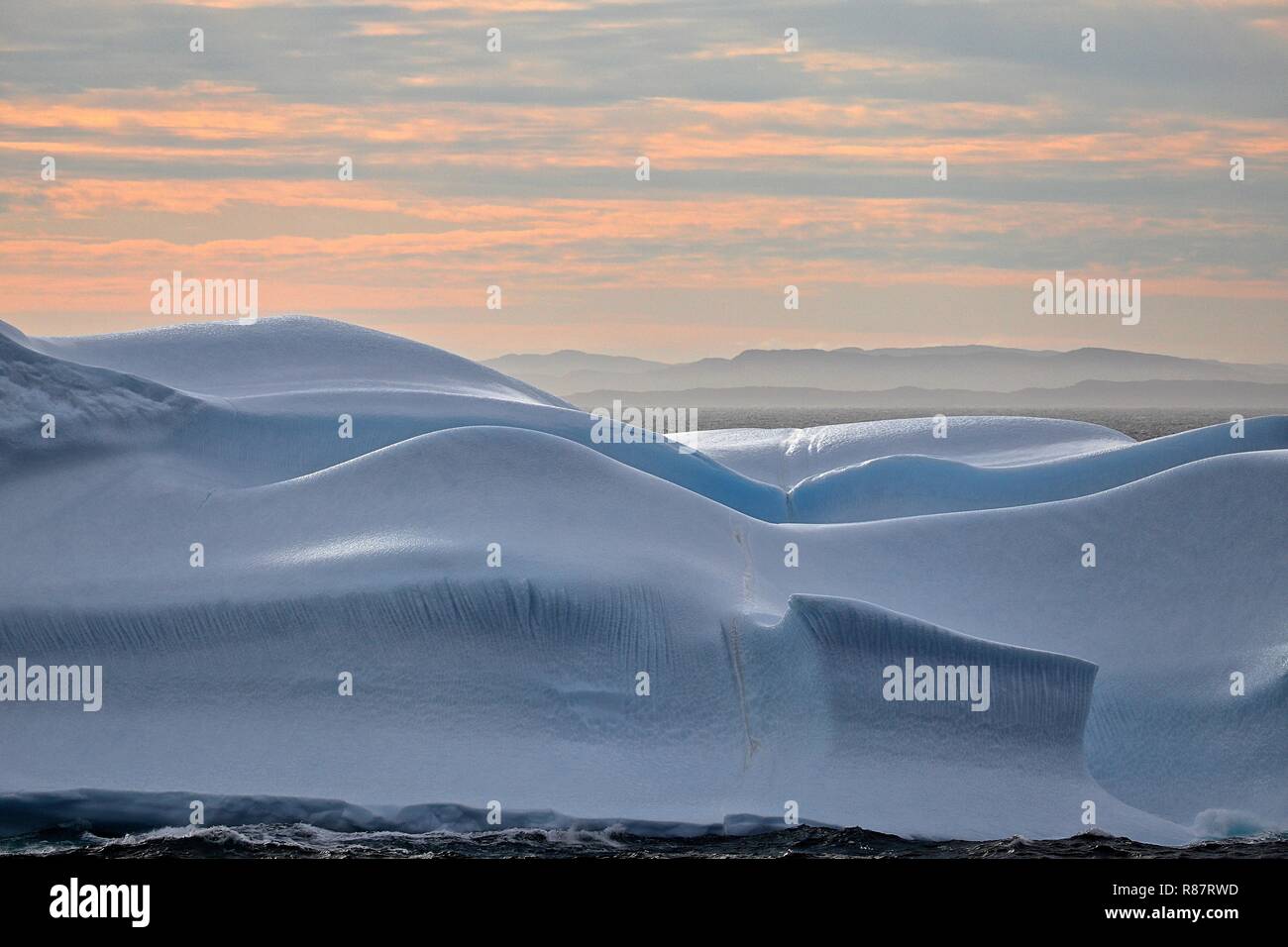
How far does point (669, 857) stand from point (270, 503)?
21.5 ft

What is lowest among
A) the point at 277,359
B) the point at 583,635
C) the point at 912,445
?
the point at 583,635

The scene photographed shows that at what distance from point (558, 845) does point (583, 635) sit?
2456 millimetres

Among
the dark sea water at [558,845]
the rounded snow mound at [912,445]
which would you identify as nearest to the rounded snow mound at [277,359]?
the rounded snow mound at [912,445]

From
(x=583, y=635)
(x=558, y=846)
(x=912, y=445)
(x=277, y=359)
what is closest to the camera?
(x=558, y=846)

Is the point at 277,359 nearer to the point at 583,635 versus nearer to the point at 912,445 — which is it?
the point at 583,635

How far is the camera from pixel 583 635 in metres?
14.9

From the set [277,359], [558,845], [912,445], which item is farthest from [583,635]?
[912,445]

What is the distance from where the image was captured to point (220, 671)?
1479 cm

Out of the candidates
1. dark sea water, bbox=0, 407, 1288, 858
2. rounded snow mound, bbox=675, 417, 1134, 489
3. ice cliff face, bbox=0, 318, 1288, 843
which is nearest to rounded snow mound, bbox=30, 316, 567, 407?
ice cliff face, bbox=0, 318, 1288, 843

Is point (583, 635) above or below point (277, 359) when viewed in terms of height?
below

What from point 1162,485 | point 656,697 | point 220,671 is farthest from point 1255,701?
point 220,671

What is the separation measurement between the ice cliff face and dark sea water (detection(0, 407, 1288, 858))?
26 centimetres

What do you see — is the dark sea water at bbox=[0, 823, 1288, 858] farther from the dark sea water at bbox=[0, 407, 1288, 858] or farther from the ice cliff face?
the ice cliff face

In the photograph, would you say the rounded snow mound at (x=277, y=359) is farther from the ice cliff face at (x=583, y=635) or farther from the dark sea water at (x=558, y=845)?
the dark sea water at (x=558, y=845)
